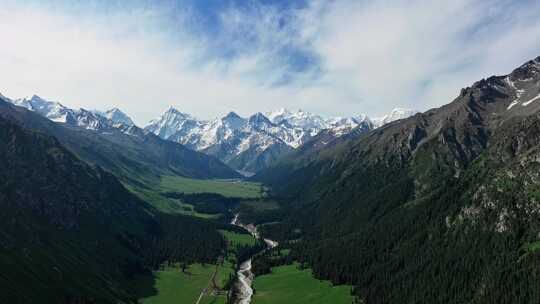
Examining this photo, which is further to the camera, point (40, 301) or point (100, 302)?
point (100, 302)

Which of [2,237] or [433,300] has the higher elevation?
[2,237]

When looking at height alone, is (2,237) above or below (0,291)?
above

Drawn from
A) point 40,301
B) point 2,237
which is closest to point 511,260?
point 40,301

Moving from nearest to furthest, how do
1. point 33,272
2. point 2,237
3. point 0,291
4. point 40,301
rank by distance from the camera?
point 0,291
point 40,301
point 33,272
point 2,237

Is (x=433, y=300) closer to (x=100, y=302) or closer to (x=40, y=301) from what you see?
(x=100, y=302)

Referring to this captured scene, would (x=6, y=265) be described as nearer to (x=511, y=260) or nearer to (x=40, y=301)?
(x=40, y=301)

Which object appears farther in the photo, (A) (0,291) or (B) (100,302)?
(B) (100,302)

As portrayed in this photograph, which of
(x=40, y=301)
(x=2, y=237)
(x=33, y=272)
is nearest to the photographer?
(x=40, y=301)

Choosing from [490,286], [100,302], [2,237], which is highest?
[2,237]

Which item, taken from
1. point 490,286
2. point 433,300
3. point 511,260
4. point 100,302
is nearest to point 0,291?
point 100,302

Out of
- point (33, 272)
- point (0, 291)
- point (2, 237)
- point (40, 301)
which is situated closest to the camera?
point (0, 291)
